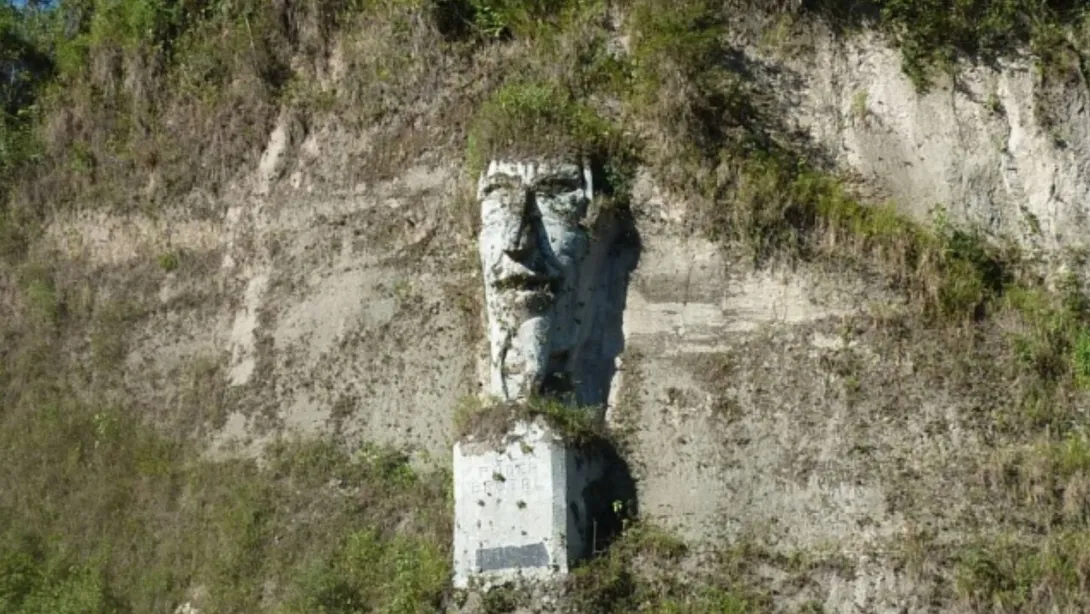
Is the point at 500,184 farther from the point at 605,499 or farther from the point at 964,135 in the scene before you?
the point at 964,135

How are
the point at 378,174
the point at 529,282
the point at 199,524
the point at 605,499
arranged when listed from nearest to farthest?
the point at 605,499 < the point at 529,282 < the point at 199,524 < the point at 378,174

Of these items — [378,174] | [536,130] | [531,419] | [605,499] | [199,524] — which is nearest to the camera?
[531,419]

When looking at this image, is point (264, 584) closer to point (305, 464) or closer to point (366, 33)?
point (305, 464)

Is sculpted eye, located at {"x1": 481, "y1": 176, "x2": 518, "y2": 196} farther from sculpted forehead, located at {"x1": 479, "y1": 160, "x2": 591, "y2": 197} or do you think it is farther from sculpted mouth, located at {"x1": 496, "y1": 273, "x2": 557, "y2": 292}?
sculpted mouth, located at {"x1": 496, "y1": 273, "x2": 557, "y2": 292}

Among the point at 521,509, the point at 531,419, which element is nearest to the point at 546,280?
the point at 531,419

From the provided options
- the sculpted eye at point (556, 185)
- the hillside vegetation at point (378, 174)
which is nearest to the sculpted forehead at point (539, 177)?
the sculpted eye at point (556, 185)

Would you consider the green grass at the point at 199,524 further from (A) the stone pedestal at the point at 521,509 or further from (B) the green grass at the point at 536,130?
(B) the green grass at the point at 536,130
